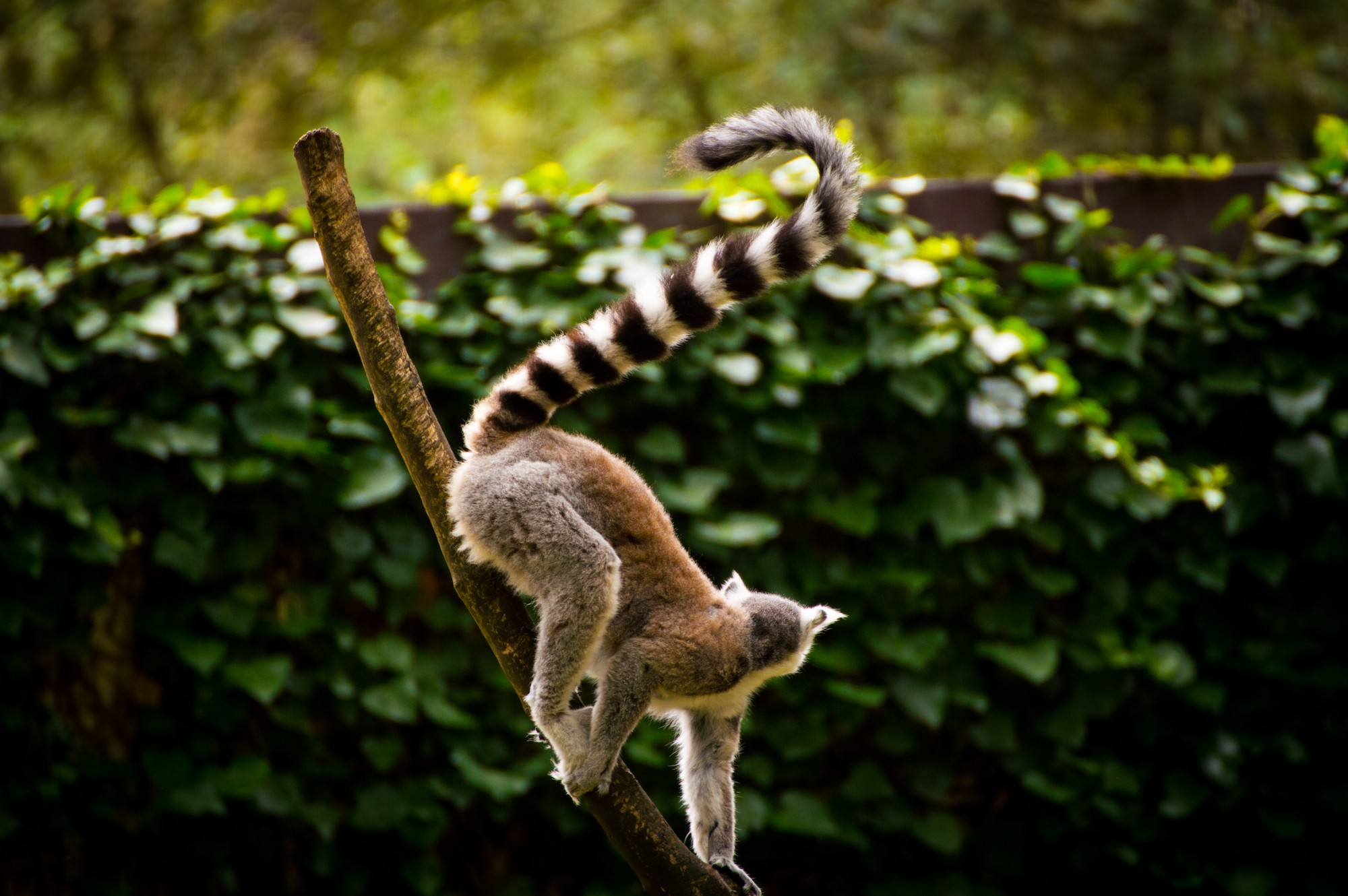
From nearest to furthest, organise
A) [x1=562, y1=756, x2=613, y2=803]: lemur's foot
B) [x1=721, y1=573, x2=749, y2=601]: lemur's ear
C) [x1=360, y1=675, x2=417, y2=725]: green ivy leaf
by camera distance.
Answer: [x1=562, y1=756, x2=613, y2=803]: lemur's foot < [x1=721, y1=573, x2=749, y2=601]: lemur's ear < [x1=360, y1=675, x2=417, y2=725]: green ivy leaf

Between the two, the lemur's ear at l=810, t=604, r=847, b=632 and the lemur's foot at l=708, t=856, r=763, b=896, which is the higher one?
the lemur's ear at l=810, t=604, r=847, b=632

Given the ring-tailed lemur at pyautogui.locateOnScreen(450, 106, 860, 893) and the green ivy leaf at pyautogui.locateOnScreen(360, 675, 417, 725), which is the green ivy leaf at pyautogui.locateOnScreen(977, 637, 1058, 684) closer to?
the ring-tailed lemur at pyautogui.locateOnScreen(450, 106, 860, 893)

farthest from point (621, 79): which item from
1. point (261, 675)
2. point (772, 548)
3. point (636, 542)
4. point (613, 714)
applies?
point (613, 714)

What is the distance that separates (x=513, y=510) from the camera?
2166mm

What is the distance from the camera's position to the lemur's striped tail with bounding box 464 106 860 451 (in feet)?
6.47

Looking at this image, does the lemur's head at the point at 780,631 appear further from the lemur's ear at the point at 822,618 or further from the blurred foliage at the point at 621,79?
the blurred foliage at the point at 621,79

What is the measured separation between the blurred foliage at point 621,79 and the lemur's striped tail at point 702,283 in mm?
5495

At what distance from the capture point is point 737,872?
2.34m

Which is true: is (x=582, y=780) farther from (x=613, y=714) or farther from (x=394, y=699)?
(x=394, y=699)

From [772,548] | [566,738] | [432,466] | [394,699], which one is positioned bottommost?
[772,548]

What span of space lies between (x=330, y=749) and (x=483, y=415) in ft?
6.90

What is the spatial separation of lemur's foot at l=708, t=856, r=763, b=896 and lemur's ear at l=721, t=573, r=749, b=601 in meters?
0.61

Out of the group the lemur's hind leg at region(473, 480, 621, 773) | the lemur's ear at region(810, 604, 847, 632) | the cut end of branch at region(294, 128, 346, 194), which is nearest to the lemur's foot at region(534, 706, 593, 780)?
the lemur's hind leg at region(473, 480, 621, 773)

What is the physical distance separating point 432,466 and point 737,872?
3.91 feet
